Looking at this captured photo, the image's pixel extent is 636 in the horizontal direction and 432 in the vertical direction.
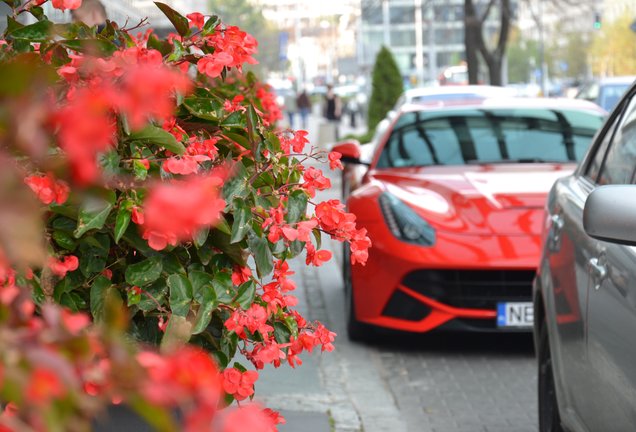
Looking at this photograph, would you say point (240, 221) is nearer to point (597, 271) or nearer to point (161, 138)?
point (161, 138)

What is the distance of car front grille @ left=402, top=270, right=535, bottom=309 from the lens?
282 inches

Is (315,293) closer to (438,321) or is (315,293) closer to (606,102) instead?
(438,321)

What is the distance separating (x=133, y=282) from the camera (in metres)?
2.86

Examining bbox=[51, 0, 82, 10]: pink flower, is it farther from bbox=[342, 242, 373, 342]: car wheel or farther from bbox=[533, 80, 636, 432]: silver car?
bbox=[342, 242, 373, 342]: car wheel

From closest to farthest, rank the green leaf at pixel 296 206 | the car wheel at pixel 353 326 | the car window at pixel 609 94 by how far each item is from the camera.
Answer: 1. the green leaf at pixel 296 206
2. the car wheel at pixel 353 326
3. the car window at pixel 609 94

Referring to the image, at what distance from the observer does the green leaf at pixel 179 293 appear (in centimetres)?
286

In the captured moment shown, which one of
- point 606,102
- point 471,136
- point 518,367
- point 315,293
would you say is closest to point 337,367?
point 518,367

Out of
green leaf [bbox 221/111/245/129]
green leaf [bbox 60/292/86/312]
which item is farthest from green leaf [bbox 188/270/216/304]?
green leaf [bbox 221/111/245/129]

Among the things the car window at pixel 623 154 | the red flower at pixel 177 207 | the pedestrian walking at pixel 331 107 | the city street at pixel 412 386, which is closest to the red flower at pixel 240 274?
the car window at pixel 623 154

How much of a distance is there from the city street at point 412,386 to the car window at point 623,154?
1796mm

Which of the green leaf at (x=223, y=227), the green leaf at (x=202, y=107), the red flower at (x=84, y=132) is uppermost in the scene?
the red flower at (x=84, y=132)

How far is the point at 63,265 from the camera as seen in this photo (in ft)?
8.99

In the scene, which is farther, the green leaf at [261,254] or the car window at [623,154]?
the car window at [623,154]

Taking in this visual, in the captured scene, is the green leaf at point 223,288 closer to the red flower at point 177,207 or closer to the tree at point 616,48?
the red flower at point 177,207
